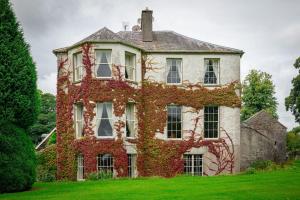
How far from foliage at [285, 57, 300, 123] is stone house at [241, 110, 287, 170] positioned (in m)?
17.3

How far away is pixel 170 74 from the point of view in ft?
94.4

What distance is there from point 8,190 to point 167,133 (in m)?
12.9

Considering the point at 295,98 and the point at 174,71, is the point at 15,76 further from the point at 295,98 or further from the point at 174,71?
the point at 295,98

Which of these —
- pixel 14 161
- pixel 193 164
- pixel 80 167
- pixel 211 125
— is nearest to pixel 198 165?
pixel 193 164

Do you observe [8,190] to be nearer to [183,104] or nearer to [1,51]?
[1,51]

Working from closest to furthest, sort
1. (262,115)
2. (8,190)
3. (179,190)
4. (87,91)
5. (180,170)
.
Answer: (179,190)
(8,190)
(87,91)
(180,170)
(262,115)

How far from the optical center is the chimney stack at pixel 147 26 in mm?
29609

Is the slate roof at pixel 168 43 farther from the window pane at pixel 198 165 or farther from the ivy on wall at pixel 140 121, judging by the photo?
the window pane at pixel 198 165

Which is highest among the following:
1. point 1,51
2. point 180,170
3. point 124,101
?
point 1,51

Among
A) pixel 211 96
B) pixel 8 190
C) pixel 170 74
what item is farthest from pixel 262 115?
pixel 8 190

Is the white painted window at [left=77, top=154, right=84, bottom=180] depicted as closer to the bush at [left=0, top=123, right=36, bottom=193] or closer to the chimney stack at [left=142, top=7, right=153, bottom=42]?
the bush at [left=0, top=123, right=36, bottom=193]

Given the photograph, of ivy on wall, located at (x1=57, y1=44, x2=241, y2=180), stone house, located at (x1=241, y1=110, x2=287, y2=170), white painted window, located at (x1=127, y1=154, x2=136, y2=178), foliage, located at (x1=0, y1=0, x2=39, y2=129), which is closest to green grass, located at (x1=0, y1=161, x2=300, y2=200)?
foliage, located at (x1=0, y1=0, x2=39, y2=129)

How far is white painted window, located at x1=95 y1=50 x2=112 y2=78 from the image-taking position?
2620 centimetres

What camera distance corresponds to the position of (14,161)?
17516 millimetres
